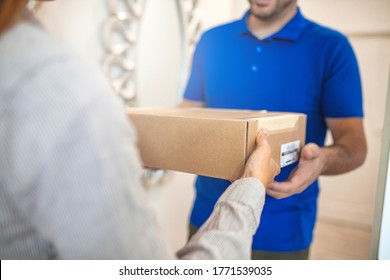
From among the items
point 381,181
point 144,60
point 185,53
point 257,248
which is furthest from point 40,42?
point 185,53

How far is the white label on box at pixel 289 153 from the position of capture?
23.8 inches

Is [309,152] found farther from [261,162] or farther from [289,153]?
[261,162]

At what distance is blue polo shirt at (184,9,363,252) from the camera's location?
2.59 ft

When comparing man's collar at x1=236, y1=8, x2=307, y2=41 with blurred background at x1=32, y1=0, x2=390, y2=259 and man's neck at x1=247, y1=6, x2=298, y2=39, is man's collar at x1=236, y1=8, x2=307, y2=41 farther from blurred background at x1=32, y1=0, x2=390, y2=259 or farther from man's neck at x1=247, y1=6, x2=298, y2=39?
blurred background at x1=32, y1=0, x2=390, y2=259

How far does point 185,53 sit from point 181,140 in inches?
34.5

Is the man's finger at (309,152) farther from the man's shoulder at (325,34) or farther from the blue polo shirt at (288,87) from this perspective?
the man's shoulder at (325,34)

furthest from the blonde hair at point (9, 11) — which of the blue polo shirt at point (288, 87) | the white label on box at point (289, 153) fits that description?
the blue polo shirt at point (288, 87)

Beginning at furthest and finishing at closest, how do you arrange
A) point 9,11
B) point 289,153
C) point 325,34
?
1. point 325,34
2. point 289,153
3. point 9,11

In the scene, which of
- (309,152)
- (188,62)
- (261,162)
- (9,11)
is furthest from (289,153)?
(188,62)

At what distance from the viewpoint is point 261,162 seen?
50 cm

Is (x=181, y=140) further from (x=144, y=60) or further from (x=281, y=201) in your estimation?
(x=144, y=60)

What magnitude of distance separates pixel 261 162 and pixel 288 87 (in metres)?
0.38

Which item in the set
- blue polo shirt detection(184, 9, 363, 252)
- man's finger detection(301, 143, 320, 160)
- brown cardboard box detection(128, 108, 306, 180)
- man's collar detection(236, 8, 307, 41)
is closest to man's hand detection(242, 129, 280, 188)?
brown cardboard box detection(128, 108, 306, 180)

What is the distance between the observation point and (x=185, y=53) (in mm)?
1366
